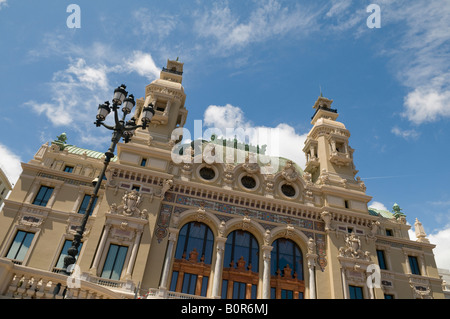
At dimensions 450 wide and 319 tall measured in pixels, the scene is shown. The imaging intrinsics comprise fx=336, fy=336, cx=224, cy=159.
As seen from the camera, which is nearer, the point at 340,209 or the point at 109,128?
the point at 109,128

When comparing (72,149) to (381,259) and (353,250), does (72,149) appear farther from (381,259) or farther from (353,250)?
(381,259)

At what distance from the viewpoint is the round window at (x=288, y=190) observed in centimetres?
3388

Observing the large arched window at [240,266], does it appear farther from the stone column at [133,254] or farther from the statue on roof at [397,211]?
the statue on roof at [397,211]

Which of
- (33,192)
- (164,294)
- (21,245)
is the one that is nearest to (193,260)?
(164,294)

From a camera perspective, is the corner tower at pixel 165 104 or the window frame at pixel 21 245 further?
the corner tower at pixel 165 104

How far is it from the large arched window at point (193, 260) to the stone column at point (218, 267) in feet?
2.91

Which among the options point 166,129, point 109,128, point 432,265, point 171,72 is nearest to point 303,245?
point 432,265

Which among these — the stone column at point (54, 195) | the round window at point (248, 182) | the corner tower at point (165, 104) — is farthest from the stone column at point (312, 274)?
the stone column at point (54, 195)

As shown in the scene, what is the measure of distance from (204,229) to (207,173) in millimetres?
5692

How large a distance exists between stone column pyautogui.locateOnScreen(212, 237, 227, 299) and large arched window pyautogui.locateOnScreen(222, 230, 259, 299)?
32.9 inches

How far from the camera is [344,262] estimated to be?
29984 mm
